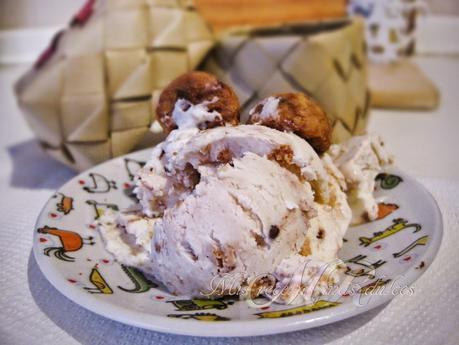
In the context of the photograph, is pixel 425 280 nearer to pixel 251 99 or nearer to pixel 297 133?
pixel 297 133

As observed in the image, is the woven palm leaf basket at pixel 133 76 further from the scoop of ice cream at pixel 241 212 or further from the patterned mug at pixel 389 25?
the patterned mug at pixel 389 25

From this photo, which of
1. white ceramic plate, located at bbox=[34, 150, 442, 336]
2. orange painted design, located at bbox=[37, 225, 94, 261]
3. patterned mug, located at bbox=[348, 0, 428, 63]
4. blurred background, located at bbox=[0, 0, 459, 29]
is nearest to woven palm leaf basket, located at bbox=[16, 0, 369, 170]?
white ceramic plate, located at bbox=[34, 150, 442, 336]

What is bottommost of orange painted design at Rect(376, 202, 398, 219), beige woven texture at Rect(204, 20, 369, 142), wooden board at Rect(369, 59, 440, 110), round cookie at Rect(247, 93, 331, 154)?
wooden board at Rect(369, 59, 440, 110)

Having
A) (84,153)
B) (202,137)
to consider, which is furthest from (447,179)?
(84,153)

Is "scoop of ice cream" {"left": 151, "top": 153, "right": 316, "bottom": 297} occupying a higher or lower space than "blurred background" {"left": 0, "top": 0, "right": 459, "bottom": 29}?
higher

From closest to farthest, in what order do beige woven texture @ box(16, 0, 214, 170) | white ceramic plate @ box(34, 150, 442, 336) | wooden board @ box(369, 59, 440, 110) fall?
white ceramic plate @ box(34, 150, 442, 336) → beige woven texture @ box(16, 0, 214, 170) → wooden board @ box(369, 59, 440, 110)

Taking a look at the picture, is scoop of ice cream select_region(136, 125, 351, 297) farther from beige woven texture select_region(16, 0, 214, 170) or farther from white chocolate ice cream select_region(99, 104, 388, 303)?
beige woven texture select_region(16, 0, 214, 170)

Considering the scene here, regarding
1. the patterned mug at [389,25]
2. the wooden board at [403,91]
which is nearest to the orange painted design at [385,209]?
the wooden board at [403,91]

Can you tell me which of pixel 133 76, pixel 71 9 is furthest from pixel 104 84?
pixel 71 9
